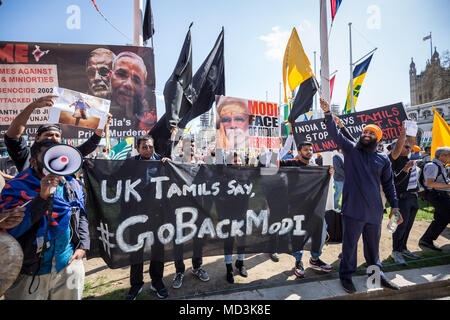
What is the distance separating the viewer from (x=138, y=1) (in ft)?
15.5

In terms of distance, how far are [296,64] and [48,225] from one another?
4.84 meters

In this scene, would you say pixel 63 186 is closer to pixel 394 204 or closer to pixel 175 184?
pixel 175 184

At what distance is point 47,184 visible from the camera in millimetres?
1616

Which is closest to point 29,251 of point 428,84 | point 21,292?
point 21,292

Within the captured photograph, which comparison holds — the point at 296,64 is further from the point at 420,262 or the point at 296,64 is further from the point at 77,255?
the point at 77,255

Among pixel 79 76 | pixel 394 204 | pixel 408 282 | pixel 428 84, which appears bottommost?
pixel 408 282

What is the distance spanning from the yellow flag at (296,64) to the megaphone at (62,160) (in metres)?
4.23

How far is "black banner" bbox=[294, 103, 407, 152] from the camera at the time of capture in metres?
4.66

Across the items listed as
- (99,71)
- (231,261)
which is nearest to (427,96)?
(231,261)

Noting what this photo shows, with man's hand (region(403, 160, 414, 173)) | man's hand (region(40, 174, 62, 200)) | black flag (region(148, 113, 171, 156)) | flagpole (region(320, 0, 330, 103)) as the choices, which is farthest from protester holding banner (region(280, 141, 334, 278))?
man's hand (region(40, 174, 62, 200))

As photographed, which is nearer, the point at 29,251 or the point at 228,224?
the point at 29,251

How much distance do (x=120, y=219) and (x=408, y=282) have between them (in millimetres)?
3968

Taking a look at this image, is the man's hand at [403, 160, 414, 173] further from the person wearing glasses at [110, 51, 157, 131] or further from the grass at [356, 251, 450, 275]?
the person wearing glasses at [110, 51, 157, 131]
